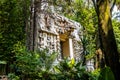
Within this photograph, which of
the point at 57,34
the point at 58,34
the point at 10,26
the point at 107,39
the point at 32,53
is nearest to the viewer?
the point at 107,39

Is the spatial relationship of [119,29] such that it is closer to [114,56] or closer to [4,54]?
[4,54]

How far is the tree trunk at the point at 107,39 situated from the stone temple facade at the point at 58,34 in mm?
6660

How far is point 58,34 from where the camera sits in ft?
47.5

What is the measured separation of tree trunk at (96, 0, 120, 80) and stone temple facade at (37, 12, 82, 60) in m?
6.66

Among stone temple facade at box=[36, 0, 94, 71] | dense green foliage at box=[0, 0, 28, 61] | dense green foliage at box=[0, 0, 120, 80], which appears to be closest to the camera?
dense green foliage at box=[0, 0, 120, 80]

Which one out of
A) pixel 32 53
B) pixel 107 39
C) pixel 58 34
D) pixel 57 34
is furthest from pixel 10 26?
pixel 107 39

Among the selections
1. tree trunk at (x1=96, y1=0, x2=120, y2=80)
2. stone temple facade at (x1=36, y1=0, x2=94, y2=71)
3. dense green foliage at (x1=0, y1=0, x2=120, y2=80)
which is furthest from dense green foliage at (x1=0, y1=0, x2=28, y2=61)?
tree trunk at (x1=96, y1=0, x2=120, y2=80)

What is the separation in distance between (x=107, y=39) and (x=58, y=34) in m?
8.73

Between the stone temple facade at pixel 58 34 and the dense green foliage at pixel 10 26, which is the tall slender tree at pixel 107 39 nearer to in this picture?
the dense green foliage at pixel 10 26

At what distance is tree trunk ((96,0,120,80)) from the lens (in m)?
5.62

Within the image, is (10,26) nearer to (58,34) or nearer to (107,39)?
(58,34)

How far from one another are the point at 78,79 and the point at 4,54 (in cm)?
503

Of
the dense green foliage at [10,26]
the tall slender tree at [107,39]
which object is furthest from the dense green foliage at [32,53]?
the tall slender tree at [107,39]

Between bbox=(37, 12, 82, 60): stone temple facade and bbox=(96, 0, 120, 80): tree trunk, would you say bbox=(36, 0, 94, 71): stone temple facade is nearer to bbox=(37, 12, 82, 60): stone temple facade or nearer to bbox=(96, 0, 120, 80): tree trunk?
bbox=(37, 12, 82, 60): stone temple facade
